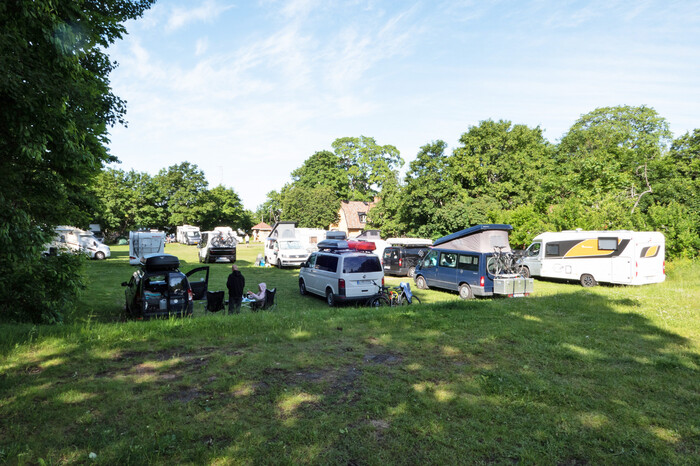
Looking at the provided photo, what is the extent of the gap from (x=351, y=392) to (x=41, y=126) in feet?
19.2

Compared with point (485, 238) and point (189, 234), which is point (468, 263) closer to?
point (485, 238)

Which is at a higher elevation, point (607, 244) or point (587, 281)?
point (607, 244)

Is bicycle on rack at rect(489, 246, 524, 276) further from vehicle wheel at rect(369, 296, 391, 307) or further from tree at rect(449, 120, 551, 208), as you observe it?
tree at rect(449, 120, 551, 208)

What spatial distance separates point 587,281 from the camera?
739 inches

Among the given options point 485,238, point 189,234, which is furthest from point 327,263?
point 189,234

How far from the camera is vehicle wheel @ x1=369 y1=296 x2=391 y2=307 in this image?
1304 centimetres

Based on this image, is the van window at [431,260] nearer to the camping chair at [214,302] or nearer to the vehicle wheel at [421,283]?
the vehicle wheel at [421,283]

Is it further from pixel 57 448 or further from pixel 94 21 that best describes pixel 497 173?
pixel 57 448

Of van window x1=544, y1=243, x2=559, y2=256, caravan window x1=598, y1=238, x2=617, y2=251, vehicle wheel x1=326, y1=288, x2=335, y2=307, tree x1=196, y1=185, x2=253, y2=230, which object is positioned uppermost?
tree x1=196, y1=185, x2=253, y2=230

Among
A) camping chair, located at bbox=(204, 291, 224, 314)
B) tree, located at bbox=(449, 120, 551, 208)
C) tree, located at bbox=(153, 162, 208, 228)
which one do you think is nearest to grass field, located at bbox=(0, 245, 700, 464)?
camping chair, located at bbox=(204, 291, 224, 314)

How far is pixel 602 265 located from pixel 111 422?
768 inches

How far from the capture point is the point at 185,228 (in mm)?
65000

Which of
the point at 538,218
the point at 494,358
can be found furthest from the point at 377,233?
the point at 494,358

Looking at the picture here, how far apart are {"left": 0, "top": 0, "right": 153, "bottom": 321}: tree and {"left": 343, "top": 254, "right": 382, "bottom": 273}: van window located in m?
7.64
